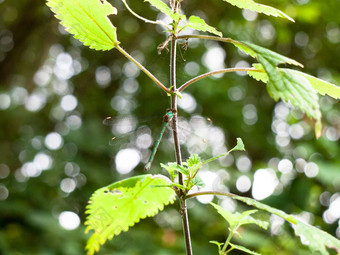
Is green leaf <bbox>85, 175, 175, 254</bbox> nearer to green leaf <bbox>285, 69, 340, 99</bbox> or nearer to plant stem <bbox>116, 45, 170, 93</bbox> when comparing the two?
plant stem <bbox>116, 45, 170, 93</bbox>

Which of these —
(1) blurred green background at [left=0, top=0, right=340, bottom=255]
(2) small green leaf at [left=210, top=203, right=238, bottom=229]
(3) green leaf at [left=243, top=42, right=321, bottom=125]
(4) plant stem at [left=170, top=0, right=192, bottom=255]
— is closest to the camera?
(3) green leaf at [left=243, top=42, right=321, bottom=125]

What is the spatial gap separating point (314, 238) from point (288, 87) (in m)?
0.26

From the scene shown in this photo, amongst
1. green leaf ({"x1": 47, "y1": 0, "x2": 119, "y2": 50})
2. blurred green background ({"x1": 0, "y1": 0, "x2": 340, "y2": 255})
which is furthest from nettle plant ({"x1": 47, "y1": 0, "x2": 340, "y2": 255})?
blurred green background ({"x1": 0, "y1": 0, "x2": 340, "y2": 255})

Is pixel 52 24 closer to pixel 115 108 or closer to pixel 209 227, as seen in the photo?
pixel 115 108

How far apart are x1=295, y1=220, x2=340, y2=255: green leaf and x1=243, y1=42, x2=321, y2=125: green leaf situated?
0.64ft

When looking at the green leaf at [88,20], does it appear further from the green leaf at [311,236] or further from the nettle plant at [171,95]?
the green leaf at [311,236]

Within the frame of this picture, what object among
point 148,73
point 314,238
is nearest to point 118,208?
point 148,73

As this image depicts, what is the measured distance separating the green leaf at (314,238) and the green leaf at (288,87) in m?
0.19

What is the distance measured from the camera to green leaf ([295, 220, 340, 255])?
25.8 inches

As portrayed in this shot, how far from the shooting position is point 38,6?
13.4 ft

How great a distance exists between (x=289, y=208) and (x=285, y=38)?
5.58 ft

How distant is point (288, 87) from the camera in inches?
26.5

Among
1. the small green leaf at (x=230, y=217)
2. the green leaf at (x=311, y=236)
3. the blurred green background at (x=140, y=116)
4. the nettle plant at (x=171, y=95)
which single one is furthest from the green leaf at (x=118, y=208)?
the blurred green background at (x=140, y=116)

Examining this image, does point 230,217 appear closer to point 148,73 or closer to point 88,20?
point 148,73
